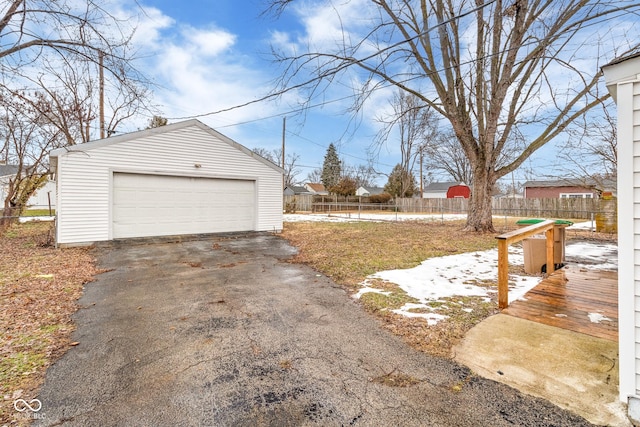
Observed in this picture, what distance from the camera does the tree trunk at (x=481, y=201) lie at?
10852mm

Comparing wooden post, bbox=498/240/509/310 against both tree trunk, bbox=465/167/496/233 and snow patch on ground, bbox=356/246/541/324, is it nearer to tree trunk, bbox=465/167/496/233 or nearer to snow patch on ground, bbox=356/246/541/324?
snow patch on ground, bbox=356/246/541/324

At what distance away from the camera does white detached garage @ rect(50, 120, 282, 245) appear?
809cm

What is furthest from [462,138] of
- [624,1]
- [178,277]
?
[178,277]

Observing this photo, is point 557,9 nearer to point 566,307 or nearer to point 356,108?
point 356,108

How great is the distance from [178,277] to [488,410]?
4.97 m

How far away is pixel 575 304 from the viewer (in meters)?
3.63

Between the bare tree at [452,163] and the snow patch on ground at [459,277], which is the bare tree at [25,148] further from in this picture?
the bare tree at [452,163]

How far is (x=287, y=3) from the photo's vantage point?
7.08 m

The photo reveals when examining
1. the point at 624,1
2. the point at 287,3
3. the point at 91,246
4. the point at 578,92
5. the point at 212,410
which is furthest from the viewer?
the point at 578,92

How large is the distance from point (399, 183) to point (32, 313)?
3422 centimetres

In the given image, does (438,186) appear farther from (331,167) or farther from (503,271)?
(503,271)

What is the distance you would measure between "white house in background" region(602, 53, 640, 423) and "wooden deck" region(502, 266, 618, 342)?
1124 mm

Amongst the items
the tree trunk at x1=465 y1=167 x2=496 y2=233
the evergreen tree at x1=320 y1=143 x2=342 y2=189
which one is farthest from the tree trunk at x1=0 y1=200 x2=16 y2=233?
the evergreen tree at x1=320 y1=143 x2=342 y2=189

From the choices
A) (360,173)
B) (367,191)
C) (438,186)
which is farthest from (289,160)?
(438,186)
